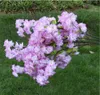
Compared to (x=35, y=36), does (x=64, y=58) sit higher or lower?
lower

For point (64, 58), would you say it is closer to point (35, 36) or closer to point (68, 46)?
point (68, 46)

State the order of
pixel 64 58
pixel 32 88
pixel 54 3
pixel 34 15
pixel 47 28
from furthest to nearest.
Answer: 1. pixel 54 3
2. pixel 34 15
3. pixel 32 88
4. pixel 64 58
5. pixel 47 28

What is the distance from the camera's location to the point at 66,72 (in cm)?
432

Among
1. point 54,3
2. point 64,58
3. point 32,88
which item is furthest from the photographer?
point 54,3

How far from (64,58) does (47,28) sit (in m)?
0.24

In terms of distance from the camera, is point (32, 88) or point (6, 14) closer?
point (32, 88)

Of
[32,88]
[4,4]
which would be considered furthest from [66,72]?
[4,4]

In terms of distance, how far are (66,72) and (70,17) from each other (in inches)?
97.7

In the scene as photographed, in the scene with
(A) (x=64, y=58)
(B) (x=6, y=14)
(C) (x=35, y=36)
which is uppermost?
(C) (x=35, y=36)

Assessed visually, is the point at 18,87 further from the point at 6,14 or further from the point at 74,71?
the point at 6,14

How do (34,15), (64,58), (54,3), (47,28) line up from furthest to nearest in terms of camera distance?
(54,3) → (34,15) → (64,58) → (47,28)

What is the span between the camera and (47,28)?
1.83m

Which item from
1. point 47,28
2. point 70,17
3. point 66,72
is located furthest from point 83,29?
point 66,72

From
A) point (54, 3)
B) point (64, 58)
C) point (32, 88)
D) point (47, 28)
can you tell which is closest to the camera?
point (47, 28)
